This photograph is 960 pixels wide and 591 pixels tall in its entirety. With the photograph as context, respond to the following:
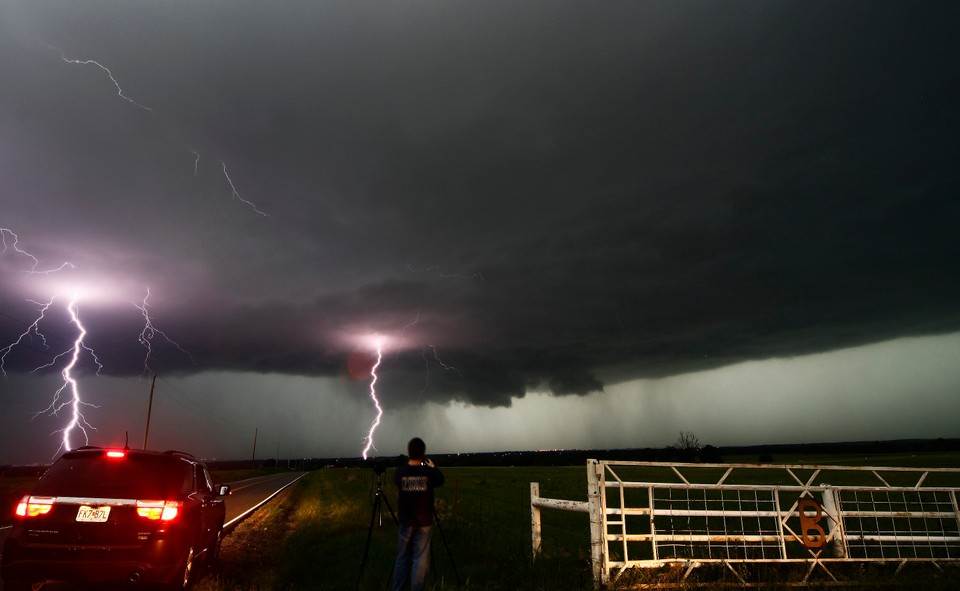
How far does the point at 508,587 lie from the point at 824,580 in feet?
17.7

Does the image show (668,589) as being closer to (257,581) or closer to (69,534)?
(257,581)

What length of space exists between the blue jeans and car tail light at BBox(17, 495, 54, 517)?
15.4ft

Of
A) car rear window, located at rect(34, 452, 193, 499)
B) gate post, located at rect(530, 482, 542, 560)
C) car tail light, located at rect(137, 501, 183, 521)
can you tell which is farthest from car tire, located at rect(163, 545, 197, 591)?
gate post, located at rect(530, 482, 542, 560)

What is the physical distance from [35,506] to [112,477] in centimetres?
90

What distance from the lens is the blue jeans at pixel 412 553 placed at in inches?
319

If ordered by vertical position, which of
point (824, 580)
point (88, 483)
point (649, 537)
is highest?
point (88, 483)

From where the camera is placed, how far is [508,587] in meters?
9.09

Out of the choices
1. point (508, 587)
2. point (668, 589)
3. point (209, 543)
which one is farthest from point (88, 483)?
point (668, 589)

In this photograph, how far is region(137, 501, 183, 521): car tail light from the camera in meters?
8.05

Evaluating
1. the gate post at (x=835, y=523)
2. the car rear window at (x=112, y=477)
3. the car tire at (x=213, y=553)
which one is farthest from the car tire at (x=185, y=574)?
the gate post at (x=835, y=523)

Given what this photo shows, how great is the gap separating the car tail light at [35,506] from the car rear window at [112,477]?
3.3 inches

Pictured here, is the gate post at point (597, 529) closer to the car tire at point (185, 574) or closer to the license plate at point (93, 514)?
the car tire at point (185, 574)

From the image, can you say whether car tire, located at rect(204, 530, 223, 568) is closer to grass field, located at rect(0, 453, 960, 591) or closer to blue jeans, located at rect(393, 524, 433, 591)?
grass field, located at rect(0, 453, 960, 591)

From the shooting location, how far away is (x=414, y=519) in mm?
8211
